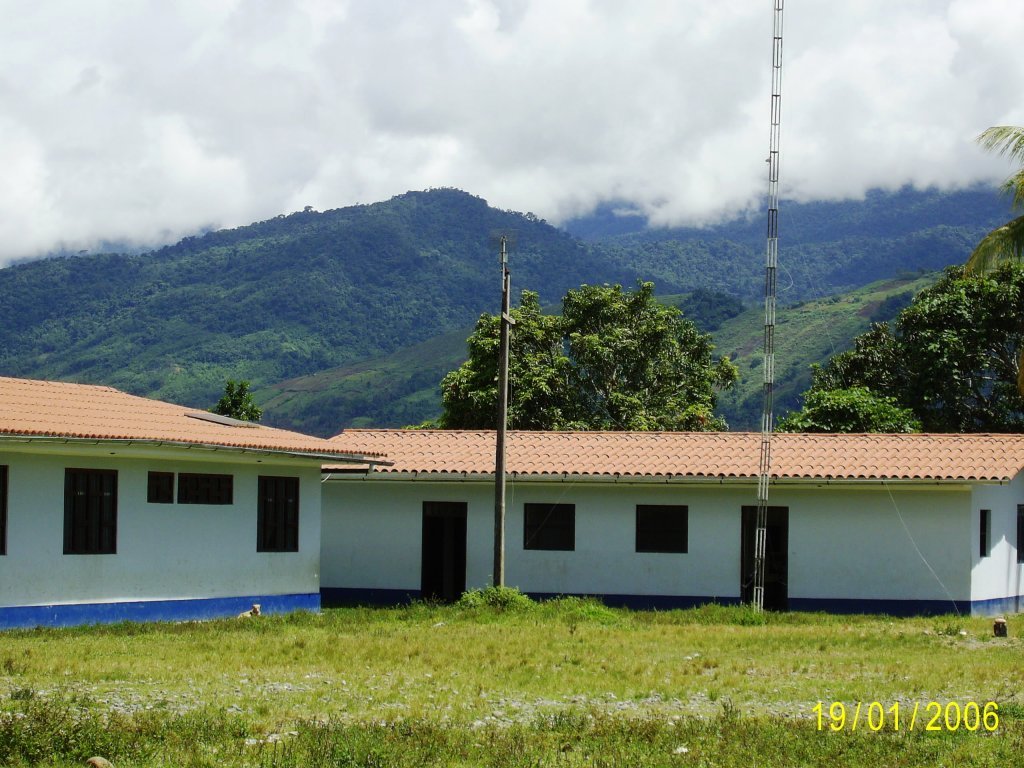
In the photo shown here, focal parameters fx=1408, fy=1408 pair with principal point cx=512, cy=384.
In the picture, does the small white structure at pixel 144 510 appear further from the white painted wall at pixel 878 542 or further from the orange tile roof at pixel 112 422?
the white painted wall at pixel 878 542

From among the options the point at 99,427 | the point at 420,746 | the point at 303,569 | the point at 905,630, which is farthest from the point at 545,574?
the point at 420,746

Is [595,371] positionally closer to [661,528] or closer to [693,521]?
[661,528]

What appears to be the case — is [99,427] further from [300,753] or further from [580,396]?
[580,396]

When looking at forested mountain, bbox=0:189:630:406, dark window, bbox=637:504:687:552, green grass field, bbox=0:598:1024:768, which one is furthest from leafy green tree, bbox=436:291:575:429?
forested mountain, bbox=0:189:630:406

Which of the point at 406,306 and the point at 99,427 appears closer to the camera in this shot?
the point at 99,427

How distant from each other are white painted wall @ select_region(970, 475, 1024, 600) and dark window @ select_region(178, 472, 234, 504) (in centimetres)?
1299

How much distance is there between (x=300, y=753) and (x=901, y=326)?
35.4m

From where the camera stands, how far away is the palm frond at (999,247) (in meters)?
21.8

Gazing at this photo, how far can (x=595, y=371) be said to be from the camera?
43.8 metres

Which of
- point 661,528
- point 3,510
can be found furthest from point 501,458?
point 3,510

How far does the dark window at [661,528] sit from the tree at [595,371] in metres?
13.8

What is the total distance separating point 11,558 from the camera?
773 inches

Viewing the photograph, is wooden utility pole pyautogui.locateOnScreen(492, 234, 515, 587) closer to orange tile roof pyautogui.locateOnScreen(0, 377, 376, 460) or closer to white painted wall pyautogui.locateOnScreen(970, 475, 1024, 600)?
orange tile roof pyautogui.locateOnScreen(0, 377, 376, 460)

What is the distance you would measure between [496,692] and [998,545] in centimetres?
1553
